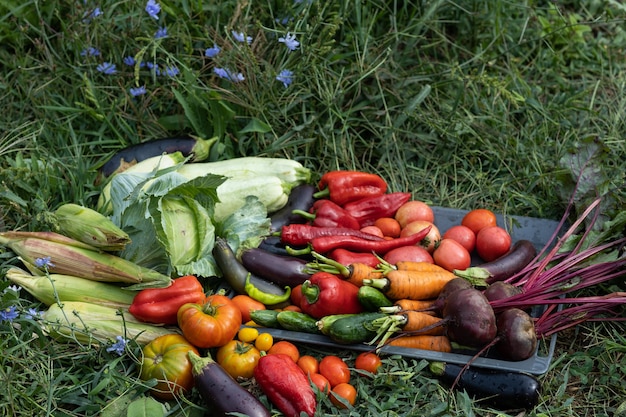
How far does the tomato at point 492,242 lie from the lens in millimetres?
4332

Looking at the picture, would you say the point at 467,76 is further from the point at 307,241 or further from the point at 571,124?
the point at 307,241

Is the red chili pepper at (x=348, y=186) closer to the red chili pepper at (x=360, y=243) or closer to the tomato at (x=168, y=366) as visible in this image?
the red chili pepper at (x=360, y=243)

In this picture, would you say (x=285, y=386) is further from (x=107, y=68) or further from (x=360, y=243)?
(x=107, y=68)

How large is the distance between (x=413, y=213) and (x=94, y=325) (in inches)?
76.5

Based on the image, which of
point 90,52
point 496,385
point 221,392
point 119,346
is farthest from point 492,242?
point 90,52

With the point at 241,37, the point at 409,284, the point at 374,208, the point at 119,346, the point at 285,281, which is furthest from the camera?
the point at 241,37

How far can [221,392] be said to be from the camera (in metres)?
3.33

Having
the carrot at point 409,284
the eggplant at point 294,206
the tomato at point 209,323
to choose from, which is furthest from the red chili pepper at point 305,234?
the tomato at point 209,323

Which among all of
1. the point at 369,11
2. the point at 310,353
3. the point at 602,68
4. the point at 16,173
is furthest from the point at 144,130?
the point at 602,68

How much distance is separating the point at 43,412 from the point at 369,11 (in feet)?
11.4

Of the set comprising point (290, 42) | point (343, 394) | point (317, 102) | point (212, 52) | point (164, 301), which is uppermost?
point (290, 42)

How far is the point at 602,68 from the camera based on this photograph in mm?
5840

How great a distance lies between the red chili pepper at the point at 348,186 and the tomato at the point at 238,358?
4.54ft

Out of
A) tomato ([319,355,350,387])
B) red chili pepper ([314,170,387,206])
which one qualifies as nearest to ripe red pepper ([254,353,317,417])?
tomato ([319,355,350,387])
